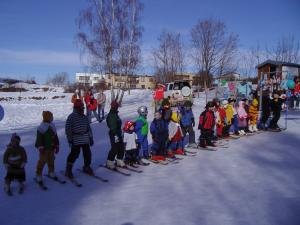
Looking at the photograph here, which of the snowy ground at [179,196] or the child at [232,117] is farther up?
the child at [232,117]

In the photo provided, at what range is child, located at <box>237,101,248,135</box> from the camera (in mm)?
13328

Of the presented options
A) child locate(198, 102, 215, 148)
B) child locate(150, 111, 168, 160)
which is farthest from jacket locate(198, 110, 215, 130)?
child locate(150, 111, 168, 160)

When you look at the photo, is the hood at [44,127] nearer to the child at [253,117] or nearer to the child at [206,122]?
the child at [206,122]

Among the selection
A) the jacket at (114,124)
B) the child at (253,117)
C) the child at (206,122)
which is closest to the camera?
the jacket at (114,124)

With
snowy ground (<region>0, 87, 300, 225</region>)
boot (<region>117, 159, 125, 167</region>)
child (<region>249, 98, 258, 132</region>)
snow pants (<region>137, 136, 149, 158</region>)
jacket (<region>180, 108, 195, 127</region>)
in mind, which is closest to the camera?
→ snowy ground (<region>0, 87, 300, 225</region>)

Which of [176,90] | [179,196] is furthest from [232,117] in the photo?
[176,90]

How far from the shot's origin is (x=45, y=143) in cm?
759

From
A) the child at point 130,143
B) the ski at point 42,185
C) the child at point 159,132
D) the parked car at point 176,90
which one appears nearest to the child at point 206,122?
the child at point 159,132

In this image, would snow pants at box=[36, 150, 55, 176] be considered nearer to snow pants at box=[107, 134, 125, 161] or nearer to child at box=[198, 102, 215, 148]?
snow pants at box=[107, 134, 125, 161]

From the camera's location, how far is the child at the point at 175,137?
1016 cm

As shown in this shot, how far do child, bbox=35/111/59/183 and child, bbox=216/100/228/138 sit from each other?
6.48 m

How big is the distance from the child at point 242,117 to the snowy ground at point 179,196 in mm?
3382

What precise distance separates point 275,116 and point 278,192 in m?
8.17

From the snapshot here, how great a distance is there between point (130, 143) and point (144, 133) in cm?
57
